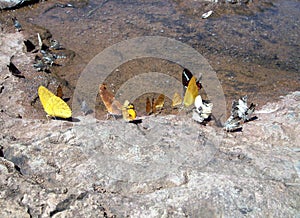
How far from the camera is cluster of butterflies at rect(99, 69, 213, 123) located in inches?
150

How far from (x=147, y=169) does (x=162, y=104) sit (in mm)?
1427

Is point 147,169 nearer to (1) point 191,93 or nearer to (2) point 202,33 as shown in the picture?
(1) point 191,93

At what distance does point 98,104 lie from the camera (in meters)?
4.42

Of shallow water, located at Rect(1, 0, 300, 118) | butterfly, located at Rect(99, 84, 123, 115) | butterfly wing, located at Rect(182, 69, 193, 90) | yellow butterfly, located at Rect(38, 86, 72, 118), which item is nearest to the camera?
yellow butterfly, located at Rect(38, 86, 72, 118)

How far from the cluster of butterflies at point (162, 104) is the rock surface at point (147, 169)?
0.16 m

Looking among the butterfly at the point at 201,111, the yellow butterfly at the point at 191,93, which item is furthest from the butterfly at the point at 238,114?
the yellow butterfly at the point at 191,93

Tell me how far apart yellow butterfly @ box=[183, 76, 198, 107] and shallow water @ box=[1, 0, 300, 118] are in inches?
26.0

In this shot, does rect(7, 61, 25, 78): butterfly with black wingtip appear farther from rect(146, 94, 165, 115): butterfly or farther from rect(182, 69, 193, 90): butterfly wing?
rect(182, 69, 193, 90): butterfly wing

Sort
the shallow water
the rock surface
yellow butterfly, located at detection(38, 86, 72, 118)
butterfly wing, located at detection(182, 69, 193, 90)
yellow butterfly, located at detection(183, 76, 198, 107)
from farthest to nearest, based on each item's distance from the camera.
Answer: the shallow water, butterfly wing, located at detection(182, 69, 193, 90), yellow butterfly, located at detection(183, 76, 198, 107), yellow butterfly, located at detection(38, 86, 72, 118), the rock surface

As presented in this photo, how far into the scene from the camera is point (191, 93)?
13.1 ft

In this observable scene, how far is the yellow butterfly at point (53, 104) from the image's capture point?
365 cm

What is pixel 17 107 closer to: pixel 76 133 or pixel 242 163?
pixel 76 133

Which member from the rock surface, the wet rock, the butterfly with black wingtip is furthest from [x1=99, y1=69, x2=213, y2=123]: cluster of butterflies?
the wet rock

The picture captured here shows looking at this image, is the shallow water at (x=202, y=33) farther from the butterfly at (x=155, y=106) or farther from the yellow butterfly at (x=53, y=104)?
the yellow butterfly at (x=53, y=104)
